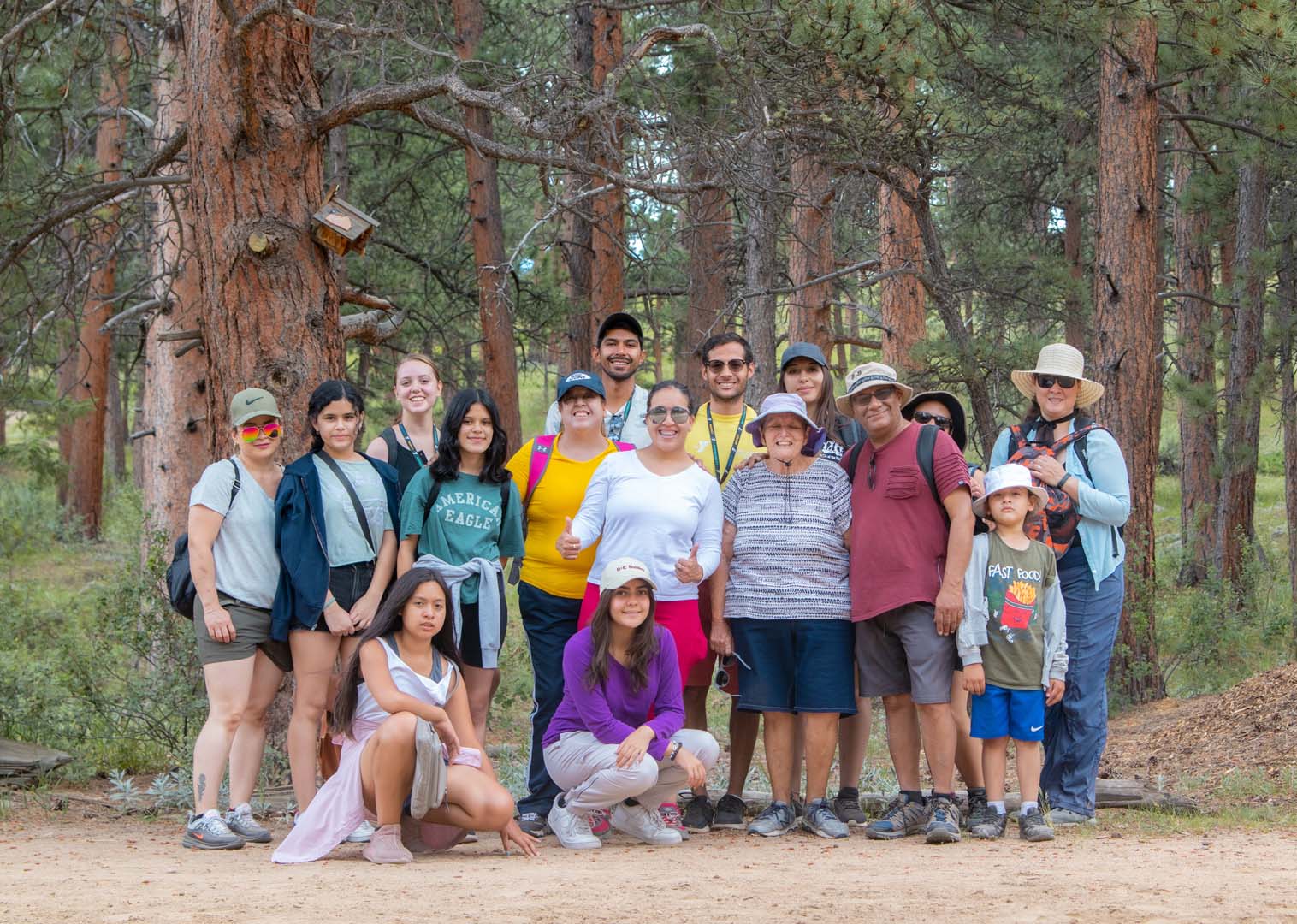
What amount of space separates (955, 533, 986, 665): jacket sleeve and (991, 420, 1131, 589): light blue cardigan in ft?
2.01

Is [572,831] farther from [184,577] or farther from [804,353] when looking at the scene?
[804,353]

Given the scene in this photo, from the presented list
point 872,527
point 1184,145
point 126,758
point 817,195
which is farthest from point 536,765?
point 1184,145

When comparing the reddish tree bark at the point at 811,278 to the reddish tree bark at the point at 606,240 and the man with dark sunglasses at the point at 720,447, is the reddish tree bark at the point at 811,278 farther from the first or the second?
the man with dark sunglasses at the point at 720,447

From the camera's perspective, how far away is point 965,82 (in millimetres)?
11156

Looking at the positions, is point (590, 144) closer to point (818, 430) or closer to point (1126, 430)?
point (818, 430)

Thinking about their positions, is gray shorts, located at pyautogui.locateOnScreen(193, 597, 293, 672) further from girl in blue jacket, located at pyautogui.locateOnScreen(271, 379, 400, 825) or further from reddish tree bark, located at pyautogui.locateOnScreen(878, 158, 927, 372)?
reddish tree bark, located at pyautogui.locateOnScreen(878, 158, 927, 372)

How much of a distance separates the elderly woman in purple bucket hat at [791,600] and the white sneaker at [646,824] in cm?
44

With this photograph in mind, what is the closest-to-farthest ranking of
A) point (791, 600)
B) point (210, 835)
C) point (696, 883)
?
point (696, 883) → point (210, 835) → point (791, 600)

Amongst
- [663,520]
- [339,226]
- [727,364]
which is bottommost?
[663,520]

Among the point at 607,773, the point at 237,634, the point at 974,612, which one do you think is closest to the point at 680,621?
the point at 607,773

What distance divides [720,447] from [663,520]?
0.73 meters

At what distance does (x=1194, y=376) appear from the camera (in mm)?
15562

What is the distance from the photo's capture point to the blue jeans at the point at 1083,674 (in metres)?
6.36

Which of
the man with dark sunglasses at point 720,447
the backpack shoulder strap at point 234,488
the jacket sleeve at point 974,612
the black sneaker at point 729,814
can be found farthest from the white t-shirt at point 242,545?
the jacket sleeve at point 974,612
